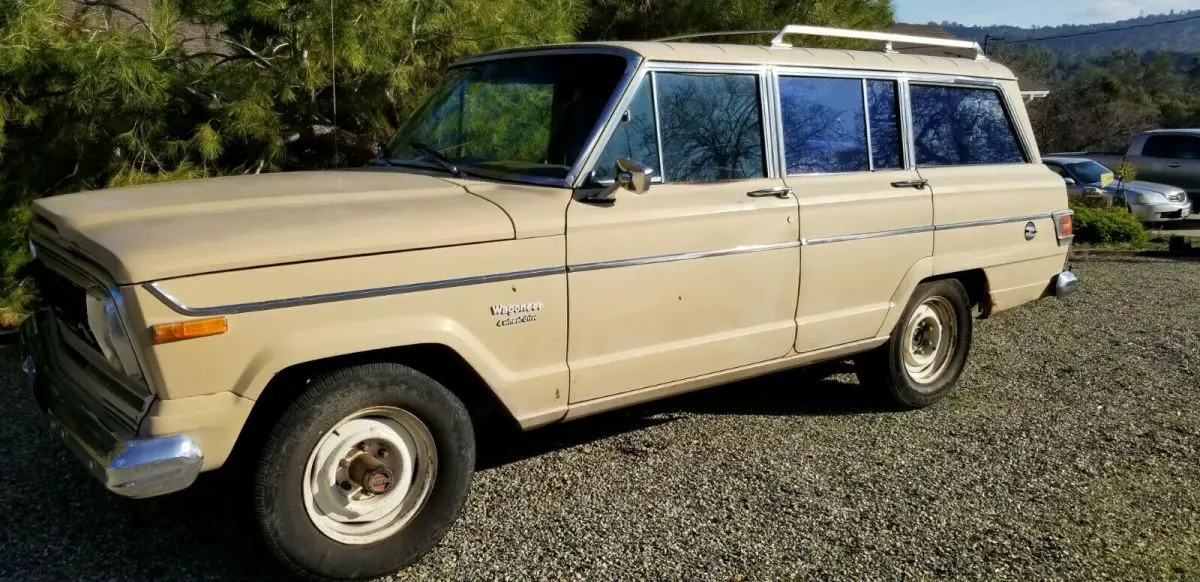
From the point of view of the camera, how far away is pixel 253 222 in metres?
3.29

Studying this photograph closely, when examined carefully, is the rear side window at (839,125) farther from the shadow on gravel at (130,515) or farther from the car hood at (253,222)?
the car hood at (253,222)

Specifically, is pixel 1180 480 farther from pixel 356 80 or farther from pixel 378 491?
pixel 356 80

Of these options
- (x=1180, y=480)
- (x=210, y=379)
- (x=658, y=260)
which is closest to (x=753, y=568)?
(x=658, y=260)

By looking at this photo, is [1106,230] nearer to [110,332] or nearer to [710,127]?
[710,127]

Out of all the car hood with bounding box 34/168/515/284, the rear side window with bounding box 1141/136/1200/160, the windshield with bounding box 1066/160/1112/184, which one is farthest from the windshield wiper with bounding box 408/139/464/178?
the rear side window with bounding box 1141/136/1200/160

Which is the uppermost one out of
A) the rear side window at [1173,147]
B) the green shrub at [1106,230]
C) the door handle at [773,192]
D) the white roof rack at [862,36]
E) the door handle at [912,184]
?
the white roof rack at [862,36]

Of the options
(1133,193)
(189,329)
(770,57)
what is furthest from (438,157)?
(1133,193)

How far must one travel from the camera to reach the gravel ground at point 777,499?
12.1ft

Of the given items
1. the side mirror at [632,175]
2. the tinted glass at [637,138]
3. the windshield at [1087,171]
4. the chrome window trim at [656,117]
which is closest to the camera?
the side mirror at [632,175]

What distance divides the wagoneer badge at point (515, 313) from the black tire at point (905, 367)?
242 cm

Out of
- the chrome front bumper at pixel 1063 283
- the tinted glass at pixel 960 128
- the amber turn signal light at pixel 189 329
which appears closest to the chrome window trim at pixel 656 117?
the tinted glass at pixel 960 128

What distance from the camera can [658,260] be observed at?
4121 mm

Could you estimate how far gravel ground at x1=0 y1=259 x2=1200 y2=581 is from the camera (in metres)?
3.69

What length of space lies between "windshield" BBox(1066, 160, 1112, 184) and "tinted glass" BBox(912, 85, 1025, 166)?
11795 millimetres
